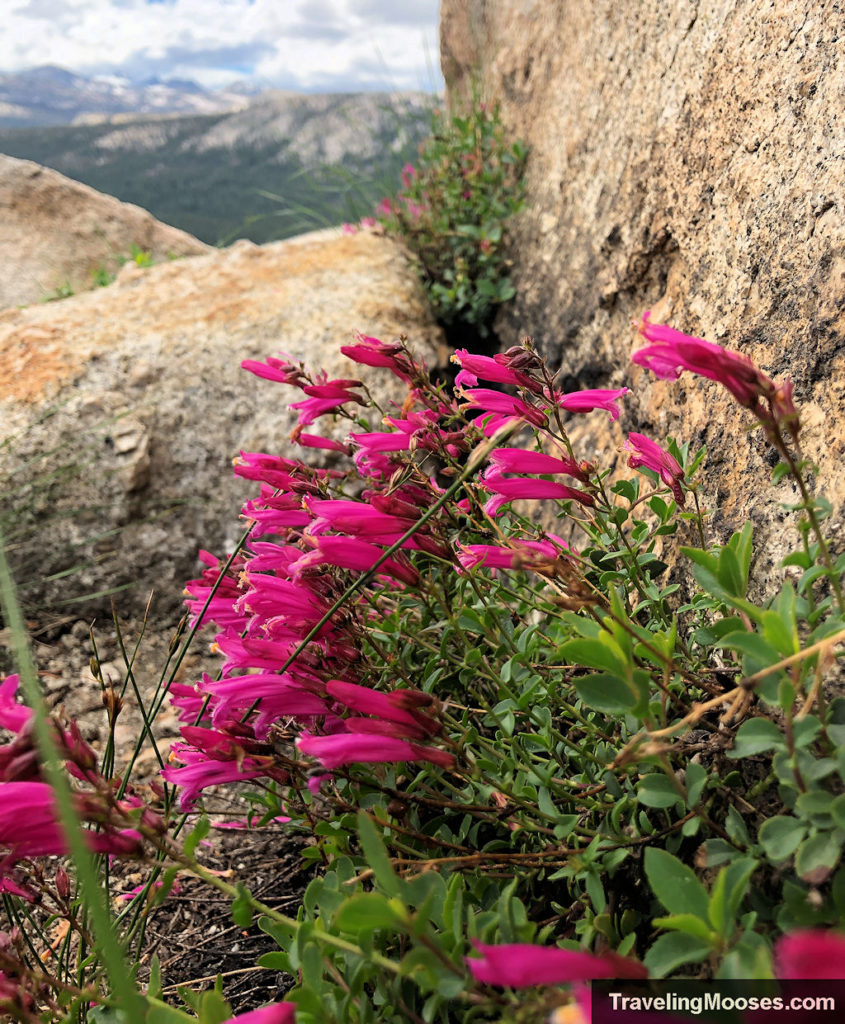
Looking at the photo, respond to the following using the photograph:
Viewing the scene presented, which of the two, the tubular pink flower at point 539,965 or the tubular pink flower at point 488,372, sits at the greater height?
the tubular pink flower at point 488,372

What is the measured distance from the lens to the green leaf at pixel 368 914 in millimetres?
698

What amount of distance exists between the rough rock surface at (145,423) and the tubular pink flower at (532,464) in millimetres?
1914

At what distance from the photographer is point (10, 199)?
7.21 m

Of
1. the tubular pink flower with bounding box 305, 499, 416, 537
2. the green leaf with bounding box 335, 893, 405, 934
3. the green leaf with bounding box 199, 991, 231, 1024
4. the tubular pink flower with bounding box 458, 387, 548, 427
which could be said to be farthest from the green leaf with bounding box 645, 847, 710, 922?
the tubular pink flower with bounding box 458, 387, 548, 427

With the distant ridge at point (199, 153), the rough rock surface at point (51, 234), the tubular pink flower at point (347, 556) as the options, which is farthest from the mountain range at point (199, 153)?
the tubular pink flower at point (347, 556)

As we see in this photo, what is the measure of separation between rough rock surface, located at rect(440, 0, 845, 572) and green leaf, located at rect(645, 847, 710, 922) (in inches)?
26.9

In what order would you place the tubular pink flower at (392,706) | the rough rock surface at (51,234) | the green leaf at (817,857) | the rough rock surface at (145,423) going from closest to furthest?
1. the green leaf at (817,857)
2. the tubular pink flower at (392,706)
3. the rough rock surface at (145,423)
4. the rough rock surface at (51,234)

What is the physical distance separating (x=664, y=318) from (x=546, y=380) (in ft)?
2.62

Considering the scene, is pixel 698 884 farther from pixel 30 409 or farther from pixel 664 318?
pixel 30 409

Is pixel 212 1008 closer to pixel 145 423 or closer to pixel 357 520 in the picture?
pixel 357 520

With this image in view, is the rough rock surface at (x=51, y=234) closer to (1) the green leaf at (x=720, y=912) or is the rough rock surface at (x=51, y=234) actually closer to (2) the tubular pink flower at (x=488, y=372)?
(2) the tubular pink flower at (x=488, y=372)

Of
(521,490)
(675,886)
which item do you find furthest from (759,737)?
(521,490)

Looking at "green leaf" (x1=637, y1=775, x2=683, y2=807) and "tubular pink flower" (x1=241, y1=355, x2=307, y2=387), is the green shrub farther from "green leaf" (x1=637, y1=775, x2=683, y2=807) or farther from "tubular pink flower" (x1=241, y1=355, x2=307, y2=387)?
"green leaf" (x1=637, y1=775, x2=683, y2=807)

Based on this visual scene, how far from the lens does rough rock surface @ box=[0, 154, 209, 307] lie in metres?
6.89
